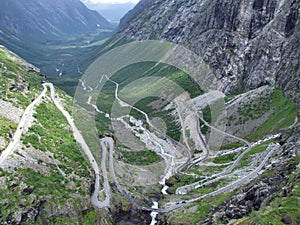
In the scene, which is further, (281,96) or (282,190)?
(281,96)

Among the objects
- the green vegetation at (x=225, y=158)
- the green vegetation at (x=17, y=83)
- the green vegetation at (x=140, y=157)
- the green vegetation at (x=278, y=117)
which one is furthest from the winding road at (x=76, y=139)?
the green vegetation at (x=278, y=117)

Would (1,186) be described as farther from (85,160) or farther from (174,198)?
(174,198)

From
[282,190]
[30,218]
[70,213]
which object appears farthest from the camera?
[70,213]

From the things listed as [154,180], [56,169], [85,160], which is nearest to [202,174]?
[154,180]

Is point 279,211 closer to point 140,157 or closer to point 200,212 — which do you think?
point 200,212

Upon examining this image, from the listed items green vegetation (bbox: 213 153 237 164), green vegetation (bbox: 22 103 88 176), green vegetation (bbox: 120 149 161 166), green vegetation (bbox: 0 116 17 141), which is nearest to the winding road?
green vegetation (bbox: 0 116 17 141)

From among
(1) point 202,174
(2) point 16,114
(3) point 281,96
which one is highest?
(3) point 281,96

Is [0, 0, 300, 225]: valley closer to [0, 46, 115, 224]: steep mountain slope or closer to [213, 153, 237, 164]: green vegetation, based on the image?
[0, 46, 115, 224]: steep mountain slope

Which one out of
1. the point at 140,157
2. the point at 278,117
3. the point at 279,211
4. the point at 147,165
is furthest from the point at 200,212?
the point at 278,117

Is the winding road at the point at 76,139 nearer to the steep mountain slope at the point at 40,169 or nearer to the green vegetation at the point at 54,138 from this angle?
the steep mountain slope at the point at 40,169
